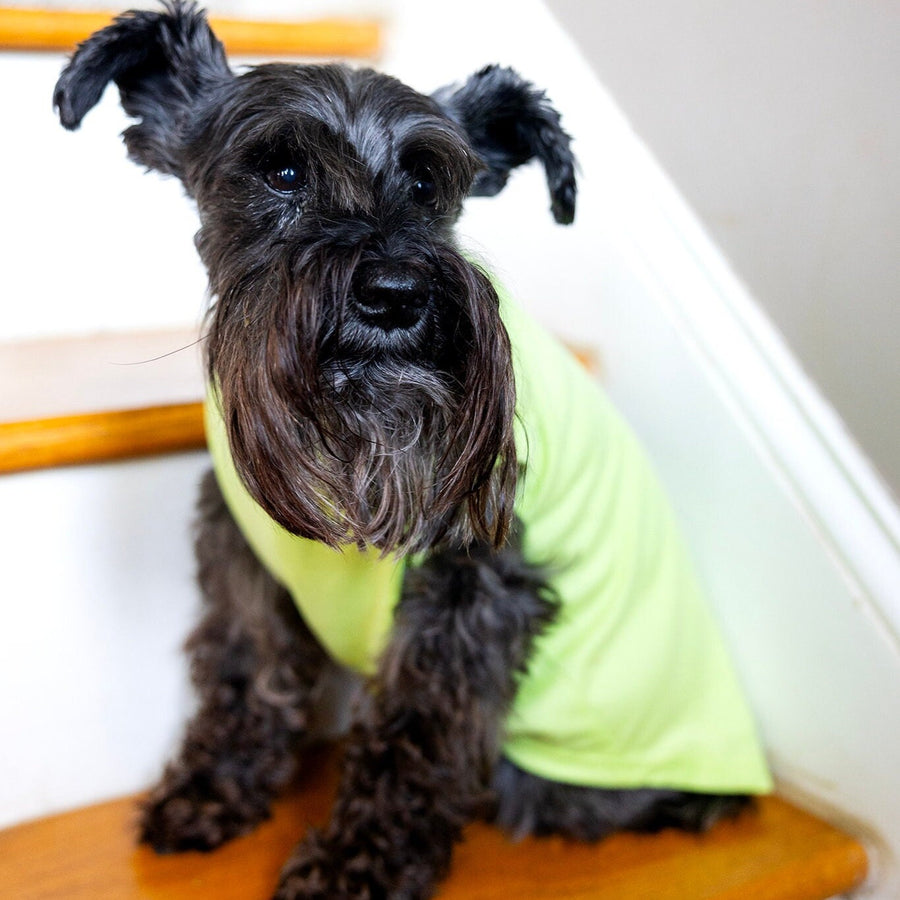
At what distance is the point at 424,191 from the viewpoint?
1037mm

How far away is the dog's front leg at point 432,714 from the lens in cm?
109

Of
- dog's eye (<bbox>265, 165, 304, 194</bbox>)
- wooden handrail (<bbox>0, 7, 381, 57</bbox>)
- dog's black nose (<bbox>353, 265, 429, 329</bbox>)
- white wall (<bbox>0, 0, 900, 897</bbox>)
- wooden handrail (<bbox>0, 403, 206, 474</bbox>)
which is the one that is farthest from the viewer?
wooden handrail (<bbox>0, 7, 381, 57</bbox>)

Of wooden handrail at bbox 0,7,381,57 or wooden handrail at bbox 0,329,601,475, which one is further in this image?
wooden handrail at bbox 0,7,381,57

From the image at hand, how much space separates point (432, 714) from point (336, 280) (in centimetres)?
55

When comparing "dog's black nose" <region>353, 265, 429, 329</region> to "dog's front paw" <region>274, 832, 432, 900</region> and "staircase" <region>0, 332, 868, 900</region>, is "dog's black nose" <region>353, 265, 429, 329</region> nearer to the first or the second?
"staircase" <region>0, 332, 868, 900</region>

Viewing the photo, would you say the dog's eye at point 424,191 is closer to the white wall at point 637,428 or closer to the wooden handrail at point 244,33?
the white wall at point 637,428

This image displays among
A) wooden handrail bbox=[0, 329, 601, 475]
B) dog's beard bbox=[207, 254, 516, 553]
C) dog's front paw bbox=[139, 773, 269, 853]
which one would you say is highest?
dog's beard bbox=[207, 254, 516, 553]

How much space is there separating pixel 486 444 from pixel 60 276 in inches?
35.7

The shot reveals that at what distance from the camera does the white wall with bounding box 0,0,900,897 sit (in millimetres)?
1181

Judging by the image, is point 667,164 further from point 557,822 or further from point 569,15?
point 557,822

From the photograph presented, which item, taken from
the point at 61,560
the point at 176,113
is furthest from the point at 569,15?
the point at 61,560

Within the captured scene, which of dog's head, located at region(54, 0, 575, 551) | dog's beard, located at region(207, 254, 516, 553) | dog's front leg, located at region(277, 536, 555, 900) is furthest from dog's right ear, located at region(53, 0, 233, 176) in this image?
dog's front leg, located at region(277, 536, 555, 900)

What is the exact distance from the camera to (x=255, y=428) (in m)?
0.86

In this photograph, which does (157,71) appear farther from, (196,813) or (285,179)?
(196,813)
